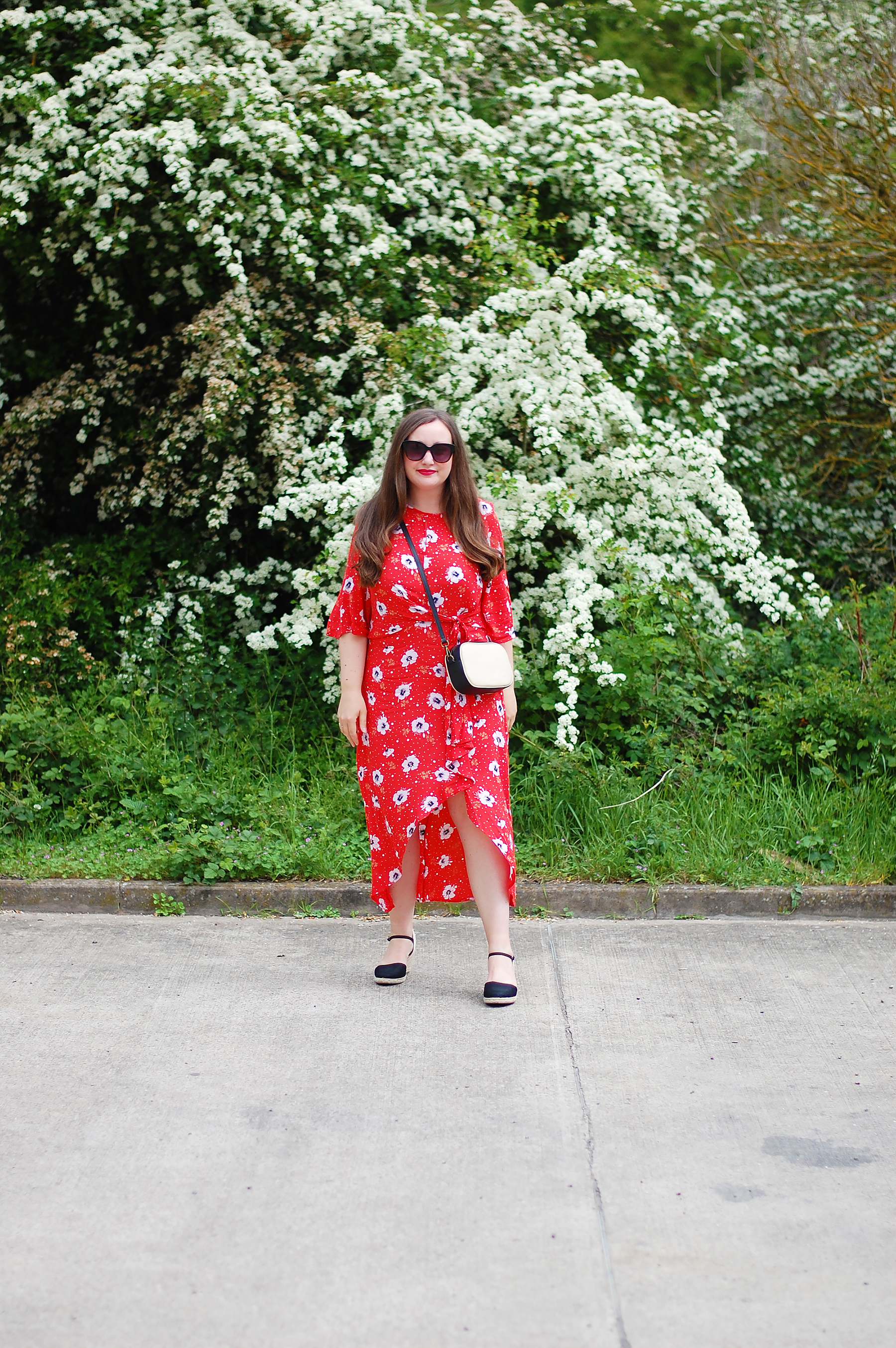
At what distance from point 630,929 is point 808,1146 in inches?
59.5

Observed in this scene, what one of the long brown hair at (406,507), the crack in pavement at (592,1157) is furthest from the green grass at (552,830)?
the long brown hair at (406,507)

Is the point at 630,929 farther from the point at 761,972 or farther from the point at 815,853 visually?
the point at 815,853

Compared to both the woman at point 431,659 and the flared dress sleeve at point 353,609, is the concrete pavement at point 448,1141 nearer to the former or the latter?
the woman at point 431,659

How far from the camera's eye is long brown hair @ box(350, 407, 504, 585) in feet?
12.3

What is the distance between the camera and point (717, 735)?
554 centimetres

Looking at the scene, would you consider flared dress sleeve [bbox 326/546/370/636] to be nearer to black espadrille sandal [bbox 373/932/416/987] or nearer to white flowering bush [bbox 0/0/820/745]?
black espadrille sandal [bbox 373/932/416/987]

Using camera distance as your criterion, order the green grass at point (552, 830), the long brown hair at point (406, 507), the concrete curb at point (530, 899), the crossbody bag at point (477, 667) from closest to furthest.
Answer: the crossbody bag at point (477, 667) → the long brown hair at point (406, 507) → the concrete curb at point (530, 899) → the green grass at point (552, 830)

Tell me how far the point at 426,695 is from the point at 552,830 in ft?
4.63

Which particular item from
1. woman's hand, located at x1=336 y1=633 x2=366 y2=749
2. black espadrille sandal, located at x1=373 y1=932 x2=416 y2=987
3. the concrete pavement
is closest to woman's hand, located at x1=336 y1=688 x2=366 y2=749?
woman's hand, located at x1=336 y1=633 x2=366 y2=749

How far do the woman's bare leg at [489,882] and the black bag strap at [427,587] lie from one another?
47 centimetres

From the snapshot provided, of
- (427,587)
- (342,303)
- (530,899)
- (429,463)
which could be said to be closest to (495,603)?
(427,587)

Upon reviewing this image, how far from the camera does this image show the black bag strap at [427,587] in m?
3.77

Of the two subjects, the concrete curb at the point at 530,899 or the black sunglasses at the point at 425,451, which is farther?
the concrete curb at the point at 530,899

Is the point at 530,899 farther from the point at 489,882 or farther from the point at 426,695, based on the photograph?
the point at 426,695
